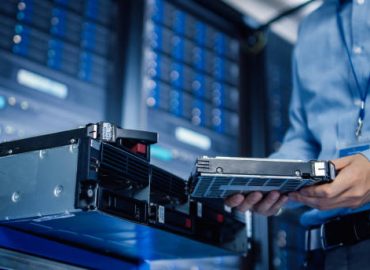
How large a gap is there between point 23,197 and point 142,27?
1097mm

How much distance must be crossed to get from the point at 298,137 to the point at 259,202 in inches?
13.9

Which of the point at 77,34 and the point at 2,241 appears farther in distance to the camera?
the point at 77,34

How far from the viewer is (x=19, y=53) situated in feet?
5.41

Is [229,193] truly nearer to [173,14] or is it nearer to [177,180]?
[177,180]

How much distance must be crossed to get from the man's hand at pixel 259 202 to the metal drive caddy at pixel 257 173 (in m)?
0.10

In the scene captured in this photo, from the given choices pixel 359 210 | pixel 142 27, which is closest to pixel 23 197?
pixel 359 210

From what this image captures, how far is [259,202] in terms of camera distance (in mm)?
1206

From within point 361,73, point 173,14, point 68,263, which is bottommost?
point 68,263

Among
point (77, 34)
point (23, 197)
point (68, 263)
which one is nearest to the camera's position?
point (23, 197)

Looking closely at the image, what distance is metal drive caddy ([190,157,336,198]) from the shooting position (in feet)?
3.27

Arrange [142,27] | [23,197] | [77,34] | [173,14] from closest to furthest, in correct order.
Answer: [23,197], [77,34], [142,27], [173,14]

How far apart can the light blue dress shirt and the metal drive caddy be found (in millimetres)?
276

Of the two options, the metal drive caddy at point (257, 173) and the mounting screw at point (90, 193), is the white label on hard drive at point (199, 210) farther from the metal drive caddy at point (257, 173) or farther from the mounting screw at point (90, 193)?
the mounting screw at point (90, 193)

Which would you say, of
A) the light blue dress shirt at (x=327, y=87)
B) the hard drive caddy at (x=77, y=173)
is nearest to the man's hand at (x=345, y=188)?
the light blue dress shirt at (x=327, y=87)
